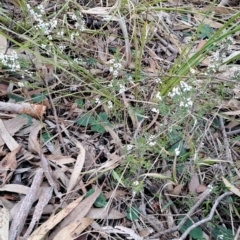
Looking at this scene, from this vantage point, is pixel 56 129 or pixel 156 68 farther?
pixel 156 68

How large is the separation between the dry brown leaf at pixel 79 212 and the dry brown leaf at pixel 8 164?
21 cm

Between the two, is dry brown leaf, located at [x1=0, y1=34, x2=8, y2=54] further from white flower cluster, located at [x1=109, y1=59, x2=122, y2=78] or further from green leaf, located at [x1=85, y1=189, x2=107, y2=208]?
green leaf, located at [x1=85, y1=189, x2=107, y2=208]

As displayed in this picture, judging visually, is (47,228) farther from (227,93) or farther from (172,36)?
(172,36)

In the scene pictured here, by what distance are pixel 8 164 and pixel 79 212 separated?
0.85 feet

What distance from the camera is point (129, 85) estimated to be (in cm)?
171

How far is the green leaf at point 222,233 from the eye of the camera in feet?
4.54

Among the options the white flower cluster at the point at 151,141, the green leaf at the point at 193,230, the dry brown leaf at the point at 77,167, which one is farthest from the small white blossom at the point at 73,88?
the green leaf at the point at 193,230

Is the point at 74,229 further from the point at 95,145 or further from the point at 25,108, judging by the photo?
the point at 25,108

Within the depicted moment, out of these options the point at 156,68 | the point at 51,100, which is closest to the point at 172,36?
the point at 156,68

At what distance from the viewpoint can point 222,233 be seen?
140 cm

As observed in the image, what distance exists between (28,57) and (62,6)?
338 mm

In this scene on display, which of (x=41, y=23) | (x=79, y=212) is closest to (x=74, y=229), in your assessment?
(x=79, y=212)

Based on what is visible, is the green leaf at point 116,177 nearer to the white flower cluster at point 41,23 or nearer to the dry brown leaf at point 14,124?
the dry brown leaf at point 14,124

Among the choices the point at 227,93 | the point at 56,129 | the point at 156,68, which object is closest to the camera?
the point at 56,129
